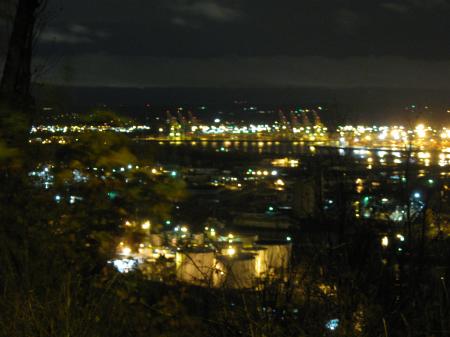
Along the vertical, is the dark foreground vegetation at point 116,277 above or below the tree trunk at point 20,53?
below

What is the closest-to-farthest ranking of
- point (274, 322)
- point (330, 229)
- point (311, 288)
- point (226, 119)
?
point (274, 322)
point (311, 288)
point (330, 229)
point (226, 119)

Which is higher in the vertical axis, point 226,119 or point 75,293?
point 226,119

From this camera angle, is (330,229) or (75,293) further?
(330,229)

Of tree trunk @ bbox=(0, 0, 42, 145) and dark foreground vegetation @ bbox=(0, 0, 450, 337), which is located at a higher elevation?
tree trunk @ bbox=(0, 0, 42, 145)

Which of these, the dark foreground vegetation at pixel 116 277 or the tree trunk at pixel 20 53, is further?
the tree trunk at pixel 20 53

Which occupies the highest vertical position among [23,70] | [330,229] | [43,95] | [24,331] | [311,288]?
[23,70]

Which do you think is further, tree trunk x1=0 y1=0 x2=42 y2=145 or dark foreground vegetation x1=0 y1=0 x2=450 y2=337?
tree trunk x1=0 y1=0 x2=42 y2=145

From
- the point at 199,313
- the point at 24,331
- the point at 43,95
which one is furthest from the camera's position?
the point at 43,95

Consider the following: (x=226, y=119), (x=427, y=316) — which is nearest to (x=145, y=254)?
(x=427, y=316)

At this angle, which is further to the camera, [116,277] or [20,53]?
[20,53]

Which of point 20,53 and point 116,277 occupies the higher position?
point 20,53

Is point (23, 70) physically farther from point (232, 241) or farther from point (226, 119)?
point (226, 119)
